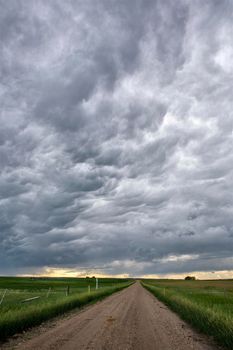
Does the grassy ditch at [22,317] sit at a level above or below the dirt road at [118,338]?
above

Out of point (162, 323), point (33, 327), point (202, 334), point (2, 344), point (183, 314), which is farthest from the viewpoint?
point (183, 314)

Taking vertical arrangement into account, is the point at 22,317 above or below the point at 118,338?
above

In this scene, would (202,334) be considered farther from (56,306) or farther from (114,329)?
(56,306)

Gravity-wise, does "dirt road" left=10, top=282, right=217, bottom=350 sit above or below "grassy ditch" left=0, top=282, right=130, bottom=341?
below

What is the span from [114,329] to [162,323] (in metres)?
3.48

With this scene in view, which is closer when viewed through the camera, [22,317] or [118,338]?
[118,338]

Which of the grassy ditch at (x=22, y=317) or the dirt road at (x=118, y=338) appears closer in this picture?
the dirt road at (x=118, y=338)

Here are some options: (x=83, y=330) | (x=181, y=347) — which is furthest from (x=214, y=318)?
(x=83, y=330)

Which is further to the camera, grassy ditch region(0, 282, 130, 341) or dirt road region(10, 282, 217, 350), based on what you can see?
grassy ditch region(0, 282, 130, 341)

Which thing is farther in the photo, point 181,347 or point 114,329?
point 114,329

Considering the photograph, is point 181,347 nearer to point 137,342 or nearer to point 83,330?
point 137,342

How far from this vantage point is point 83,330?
1361 cm

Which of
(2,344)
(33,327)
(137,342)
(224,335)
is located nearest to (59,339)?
(2,344)

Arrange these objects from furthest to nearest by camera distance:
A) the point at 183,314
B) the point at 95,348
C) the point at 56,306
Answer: the point at 56,306, the point at 183,314, the point at 95,348
